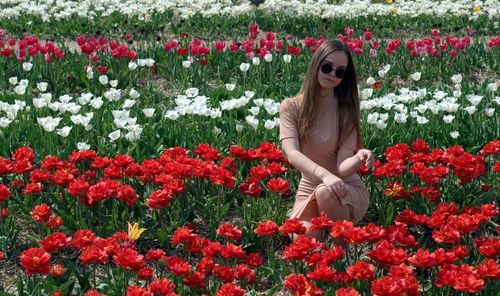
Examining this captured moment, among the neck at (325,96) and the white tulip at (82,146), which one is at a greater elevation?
the neck at (325,96)

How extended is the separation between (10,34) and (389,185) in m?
6.14

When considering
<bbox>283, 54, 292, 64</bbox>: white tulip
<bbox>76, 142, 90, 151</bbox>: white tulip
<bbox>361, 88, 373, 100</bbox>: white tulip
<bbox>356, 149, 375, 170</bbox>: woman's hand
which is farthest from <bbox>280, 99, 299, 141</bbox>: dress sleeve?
<bbox>283, 54, 292, 64</bbox>: white tulip

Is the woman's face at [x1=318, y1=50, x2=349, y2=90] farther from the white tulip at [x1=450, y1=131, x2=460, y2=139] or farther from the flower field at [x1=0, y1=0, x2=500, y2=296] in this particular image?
the white tulip at [x1=450, y1=131, x2=460, y2=139]

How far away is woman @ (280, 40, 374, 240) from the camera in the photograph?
4016 mm

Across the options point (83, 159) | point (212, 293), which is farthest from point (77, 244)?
point (83, 159)

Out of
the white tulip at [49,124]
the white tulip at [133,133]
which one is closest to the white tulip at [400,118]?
the white tulip at [133,133]

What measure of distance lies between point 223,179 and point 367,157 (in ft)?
2.23

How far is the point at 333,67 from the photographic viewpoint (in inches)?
161

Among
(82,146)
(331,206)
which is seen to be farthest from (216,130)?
(331,206)

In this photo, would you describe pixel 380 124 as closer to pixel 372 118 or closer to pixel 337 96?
pixel 372 118

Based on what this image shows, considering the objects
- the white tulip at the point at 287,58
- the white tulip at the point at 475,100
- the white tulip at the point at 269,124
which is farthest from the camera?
the white tulip at the point at 287,58

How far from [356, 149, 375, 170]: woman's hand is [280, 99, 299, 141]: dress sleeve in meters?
0.36

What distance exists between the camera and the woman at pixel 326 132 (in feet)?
13.2

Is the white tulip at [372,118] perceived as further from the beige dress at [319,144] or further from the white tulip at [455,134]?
the beige dress at [319,144]
